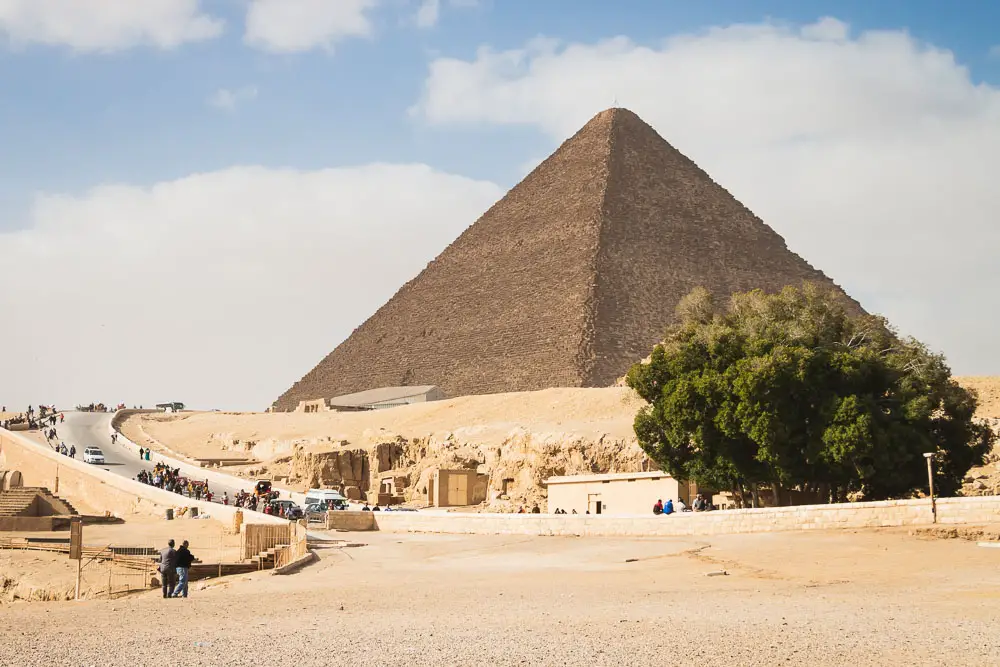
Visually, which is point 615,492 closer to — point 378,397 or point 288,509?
point 288,509

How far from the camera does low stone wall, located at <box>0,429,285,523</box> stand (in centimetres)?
2778

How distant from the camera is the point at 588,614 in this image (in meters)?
9.30

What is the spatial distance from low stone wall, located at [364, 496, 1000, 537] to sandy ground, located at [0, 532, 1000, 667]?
19.7 inches

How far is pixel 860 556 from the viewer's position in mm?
13000

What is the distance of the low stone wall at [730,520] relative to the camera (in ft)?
47.1

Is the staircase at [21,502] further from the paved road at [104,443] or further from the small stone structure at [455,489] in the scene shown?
the small stone structure at [455,489]

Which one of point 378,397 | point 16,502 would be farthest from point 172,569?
point 378,397

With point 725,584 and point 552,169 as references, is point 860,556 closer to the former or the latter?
point 725,584

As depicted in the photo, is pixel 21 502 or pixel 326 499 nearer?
pixel 326 499

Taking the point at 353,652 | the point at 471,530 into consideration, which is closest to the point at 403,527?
the point at 471,530

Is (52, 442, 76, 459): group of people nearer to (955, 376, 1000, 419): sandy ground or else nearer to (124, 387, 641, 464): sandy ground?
(124, 387, 641, 464): sandy ground

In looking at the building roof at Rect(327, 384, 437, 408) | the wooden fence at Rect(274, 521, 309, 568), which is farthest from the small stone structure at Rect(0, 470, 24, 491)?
the building roof at Rect(327, 384, 437, 408)

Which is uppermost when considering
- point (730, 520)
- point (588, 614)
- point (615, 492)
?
point (615, 492)

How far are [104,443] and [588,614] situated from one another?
39.7 m
